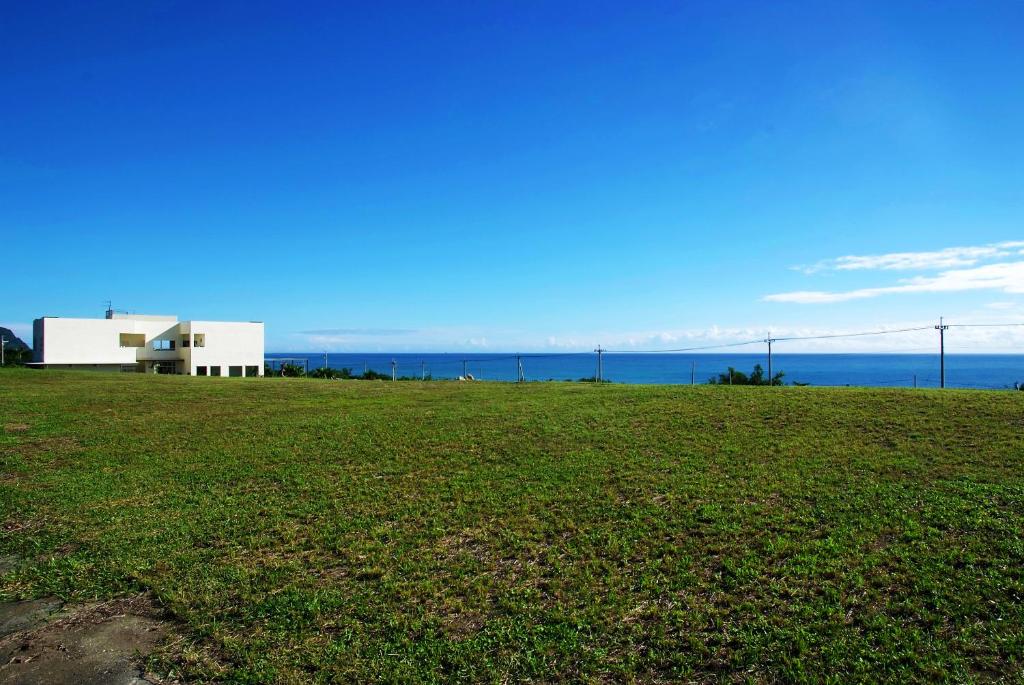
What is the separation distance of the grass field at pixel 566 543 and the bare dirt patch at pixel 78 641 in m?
0.20

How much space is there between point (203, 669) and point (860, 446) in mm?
7331

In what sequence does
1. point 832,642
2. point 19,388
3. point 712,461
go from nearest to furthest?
point 832,642, point 712,461, point 19,388

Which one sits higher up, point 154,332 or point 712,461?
point 154,332

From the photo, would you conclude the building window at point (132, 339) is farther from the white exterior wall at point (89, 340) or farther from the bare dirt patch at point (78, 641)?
Result: the bare dirt patch at point (78, 641)

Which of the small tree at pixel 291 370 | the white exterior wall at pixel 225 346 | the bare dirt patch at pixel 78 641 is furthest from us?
the white exterior wall at pixel 225 346

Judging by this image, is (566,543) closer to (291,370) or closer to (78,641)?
(78,641)

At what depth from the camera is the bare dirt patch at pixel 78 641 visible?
3.42m

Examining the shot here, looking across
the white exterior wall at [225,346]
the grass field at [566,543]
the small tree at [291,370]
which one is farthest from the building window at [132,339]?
the grass field at [566,543]

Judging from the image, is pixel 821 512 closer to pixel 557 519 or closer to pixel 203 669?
pixel 557 519

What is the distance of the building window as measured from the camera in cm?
4416

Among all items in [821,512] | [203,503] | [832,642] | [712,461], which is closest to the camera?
[832,642]

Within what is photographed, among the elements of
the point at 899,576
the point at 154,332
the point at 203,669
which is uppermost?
the point at 154,332

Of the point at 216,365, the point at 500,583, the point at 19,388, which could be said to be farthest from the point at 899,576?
the point at 216,365

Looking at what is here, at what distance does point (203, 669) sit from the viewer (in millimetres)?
Answer: 3449
